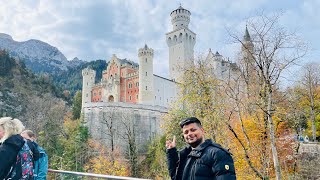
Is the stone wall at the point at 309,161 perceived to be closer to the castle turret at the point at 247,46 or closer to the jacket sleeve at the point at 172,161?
the castle turret at the point at 247,46

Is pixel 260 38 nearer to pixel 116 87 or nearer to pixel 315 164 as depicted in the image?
pixel 315 164

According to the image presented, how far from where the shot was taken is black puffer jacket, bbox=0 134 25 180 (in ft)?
11.6

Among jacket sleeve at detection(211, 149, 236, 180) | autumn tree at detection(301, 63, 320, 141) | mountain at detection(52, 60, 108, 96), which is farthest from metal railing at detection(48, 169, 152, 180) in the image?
mountain at detection(52, 60, 108, 96)

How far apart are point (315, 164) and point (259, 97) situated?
799 centimetres

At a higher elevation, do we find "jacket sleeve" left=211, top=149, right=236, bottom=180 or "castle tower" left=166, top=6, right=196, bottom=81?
"castle tower" left=166, top=6, right=196, bottom=81

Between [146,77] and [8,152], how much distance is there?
1816 inches

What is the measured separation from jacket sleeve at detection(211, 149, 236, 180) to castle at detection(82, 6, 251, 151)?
29689mm

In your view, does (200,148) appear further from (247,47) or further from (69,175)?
(247,47)

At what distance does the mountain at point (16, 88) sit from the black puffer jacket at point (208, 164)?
55813 mm

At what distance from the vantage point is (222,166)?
2182 mm

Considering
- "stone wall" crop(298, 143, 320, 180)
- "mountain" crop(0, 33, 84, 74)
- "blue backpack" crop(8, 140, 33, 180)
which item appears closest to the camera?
"blue backpack" crop(8, 140, 33, 180)

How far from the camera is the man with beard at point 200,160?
7.18 feet

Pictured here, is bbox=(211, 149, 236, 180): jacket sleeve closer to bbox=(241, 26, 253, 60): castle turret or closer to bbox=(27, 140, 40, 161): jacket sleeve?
bbox=(27, 140, 40, 161): jacket sleeve

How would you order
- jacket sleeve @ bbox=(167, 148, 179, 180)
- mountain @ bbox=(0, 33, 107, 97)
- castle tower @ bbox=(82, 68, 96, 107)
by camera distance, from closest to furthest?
jacket sleeve @ bbox=(167, 148, 179, 180)
castle tower @ bbox=(82, 68, 96, 107)
mountain @ bbox=(0, 33, 107, 97)
